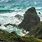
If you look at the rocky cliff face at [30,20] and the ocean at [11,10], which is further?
the ocean at [11,10]

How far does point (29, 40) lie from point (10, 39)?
1247 millimetres

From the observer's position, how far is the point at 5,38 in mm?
15531

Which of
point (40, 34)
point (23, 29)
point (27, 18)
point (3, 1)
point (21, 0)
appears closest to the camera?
point (40, 34)

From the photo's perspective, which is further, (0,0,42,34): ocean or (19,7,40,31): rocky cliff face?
(0,0,42,34): ocean

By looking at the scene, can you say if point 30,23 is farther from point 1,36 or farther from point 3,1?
point 3,1

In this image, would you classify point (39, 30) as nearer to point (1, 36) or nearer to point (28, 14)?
point (1, 36)

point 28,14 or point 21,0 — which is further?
point 21,0

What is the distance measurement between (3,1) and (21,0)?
417 inches

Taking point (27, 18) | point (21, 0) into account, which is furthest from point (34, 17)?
point (21, 0)

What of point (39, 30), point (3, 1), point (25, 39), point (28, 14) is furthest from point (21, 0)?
point (25, 39)

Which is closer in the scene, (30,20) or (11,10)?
(30,20)

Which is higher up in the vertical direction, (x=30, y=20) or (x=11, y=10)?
(x=11, y=10)

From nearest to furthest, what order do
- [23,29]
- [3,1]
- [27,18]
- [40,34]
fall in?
[40,34], [23,29], [27,18], [3,1]

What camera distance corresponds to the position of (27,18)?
30203mm
